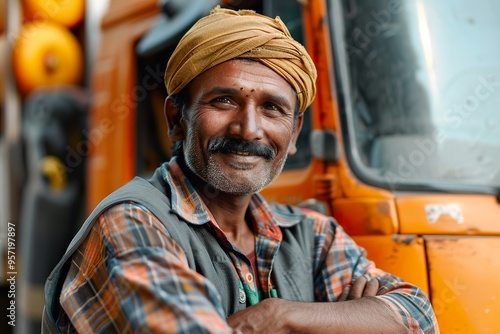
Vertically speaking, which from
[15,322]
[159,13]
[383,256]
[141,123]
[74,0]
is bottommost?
[15,322]

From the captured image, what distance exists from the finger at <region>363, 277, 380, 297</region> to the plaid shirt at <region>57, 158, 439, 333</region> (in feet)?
0.07

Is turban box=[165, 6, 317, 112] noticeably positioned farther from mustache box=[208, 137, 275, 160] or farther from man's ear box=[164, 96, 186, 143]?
mustache box=[208, 137, 275, 160]

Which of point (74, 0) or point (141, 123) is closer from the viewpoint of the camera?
point (141, 123)

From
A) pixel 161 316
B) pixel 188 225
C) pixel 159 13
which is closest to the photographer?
pixel 161 316

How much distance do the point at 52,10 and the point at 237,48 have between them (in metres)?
2.91

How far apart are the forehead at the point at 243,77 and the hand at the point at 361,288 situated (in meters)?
0.66

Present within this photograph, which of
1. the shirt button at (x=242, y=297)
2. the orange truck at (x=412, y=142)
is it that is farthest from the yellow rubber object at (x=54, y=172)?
the shirt button at (x=242, y=297)

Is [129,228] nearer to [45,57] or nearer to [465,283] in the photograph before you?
[465,283]

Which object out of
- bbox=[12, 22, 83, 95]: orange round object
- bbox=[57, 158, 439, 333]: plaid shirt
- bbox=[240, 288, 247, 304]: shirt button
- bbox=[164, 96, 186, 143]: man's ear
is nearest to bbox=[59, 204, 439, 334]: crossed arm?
bbox=[57, 158, 439, 333]: plaid shirt

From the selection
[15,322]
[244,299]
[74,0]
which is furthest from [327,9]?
[15,322]

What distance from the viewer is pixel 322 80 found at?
2.36 m

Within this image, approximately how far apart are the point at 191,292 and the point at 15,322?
3.10 m

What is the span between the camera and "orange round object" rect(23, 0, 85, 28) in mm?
4195

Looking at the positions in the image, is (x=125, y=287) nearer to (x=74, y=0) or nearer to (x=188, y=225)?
(x=188, y=225)
